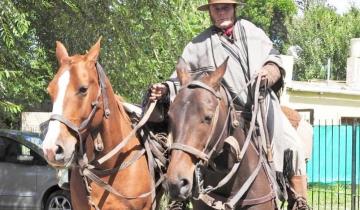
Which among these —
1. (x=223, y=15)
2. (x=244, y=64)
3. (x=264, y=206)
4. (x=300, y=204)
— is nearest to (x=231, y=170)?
(x=264, y=206)

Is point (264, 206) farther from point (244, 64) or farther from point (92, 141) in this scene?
point (92, 141)

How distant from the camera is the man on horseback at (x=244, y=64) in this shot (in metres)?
5.41

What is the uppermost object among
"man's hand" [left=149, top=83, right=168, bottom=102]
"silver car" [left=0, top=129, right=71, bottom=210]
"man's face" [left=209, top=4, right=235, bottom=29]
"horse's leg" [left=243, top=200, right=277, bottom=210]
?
"man's face" [left=209, top=4, right=235, bottom=29]

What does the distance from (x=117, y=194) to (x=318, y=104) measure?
699 inches

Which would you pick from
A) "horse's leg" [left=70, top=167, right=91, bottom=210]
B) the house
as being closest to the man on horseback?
"horse's leg" [left=70, top=167, right=91, bottom=210]

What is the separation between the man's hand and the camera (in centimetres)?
580

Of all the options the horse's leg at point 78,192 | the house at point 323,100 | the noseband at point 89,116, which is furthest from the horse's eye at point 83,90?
the house at point 323,100

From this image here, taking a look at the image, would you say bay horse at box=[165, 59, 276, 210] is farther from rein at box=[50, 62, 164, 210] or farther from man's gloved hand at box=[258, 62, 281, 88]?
rein at box=[50, 62, 164, 210]

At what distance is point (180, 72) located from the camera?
15.9ft

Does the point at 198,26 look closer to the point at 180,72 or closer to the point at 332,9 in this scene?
the point at 180,72

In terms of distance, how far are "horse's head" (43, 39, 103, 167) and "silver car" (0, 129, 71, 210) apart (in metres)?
7.92

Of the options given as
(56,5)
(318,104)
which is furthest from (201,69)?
(318,104)

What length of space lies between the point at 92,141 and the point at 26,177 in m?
8.03

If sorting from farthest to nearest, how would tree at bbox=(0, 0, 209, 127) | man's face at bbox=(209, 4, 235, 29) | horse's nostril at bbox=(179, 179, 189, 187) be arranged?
tree at bbox=(0, 0, 209, 127) → man's face at bbox=(209, 4, 235, 29) → horse's nostril at bbox=(179, 179, 189, 187)
